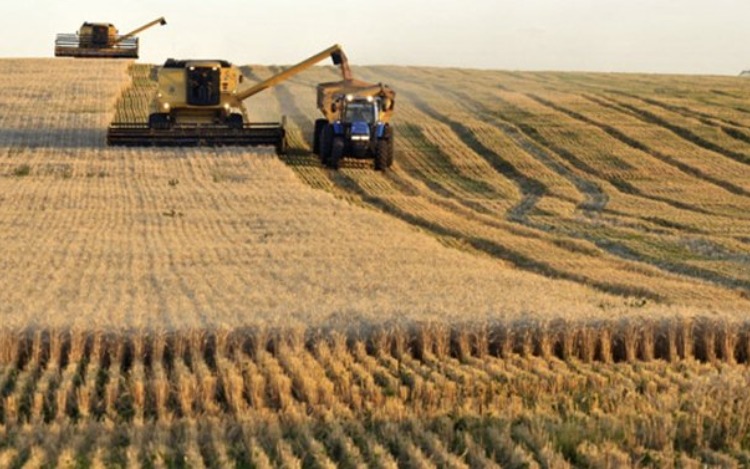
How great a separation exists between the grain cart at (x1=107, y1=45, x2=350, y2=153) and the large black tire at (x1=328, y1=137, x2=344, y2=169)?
112 inches

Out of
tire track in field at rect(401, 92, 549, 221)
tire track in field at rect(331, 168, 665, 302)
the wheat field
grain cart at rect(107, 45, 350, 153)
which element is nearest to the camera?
the wheat field

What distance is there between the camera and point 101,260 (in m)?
20.2

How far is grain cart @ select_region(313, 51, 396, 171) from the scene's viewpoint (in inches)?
1412

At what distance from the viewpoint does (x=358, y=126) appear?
117 feet

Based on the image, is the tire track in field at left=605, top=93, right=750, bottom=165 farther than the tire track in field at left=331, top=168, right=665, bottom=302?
Yes

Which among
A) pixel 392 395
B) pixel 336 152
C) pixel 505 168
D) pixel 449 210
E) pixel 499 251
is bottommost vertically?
pixel 449 210

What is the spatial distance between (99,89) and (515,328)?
4290 centimetres

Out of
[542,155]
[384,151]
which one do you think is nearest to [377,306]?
[384,151]

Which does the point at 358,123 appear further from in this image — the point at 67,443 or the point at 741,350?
the point at 67,443

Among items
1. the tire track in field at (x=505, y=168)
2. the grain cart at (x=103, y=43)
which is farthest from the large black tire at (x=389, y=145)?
the grain cart at (x=103, y=43)

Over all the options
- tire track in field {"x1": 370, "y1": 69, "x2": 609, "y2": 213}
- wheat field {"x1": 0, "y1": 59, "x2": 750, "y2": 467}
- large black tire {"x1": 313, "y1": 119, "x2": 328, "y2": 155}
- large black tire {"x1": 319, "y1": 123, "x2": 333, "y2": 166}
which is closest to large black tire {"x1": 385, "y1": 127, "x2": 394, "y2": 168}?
wheat field {"x1": 0, "y1": 59, "x2": 750, "y2": 467}

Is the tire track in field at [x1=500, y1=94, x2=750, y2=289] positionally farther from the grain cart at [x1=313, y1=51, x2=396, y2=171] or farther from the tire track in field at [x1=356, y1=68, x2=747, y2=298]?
the grain cart at [x1=313, y1=51, x2=396, y2=171]

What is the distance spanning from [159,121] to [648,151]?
16.1m

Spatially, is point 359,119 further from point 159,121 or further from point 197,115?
point 159,121
